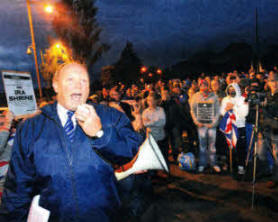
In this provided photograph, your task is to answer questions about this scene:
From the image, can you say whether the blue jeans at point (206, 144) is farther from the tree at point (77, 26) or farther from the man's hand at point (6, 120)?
the tree at point (77, 26)

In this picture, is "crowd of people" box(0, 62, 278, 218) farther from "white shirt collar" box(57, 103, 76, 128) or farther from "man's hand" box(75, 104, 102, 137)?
"man's hand" box(75, 104, 102, 137)

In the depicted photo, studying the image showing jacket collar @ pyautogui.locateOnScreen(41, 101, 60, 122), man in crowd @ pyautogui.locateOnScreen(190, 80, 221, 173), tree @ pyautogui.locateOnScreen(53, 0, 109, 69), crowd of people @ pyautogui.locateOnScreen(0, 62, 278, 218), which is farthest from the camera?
tree @ pyautogui.locateOnScreen(53, 0, 109, 69)

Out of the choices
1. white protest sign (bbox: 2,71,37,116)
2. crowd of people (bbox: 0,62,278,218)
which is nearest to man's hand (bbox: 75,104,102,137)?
crowd of people (bbox: 0,62,278,218)

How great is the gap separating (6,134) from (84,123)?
1.73 metres

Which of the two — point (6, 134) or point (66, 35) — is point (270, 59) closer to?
point (66, 35)

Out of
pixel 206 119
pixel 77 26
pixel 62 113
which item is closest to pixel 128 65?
pixel 77 26

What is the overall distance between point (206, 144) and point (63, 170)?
4.63m

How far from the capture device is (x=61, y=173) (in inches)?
54.1

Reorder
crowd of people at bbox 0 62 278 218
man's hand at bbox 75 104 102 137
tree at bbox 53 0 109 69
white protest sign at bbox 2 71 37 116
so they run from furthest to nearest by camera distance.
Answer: tree at bbox 53 0 109 69 → crowd of people at bbox 0 62 278 218 → white protest sign at bbox 2 71 37 116 → man's hand at bbox 75 104 102 137

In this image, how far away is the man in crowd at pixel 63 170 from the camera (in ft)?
4.52

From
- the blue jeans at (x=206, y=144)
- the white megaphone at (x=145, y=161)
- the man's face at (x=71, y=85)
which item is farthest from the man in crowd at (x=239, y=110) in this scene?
the man's face at (x=71, y=85)

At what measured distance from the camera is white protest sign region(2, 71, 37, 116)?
9.17 ft

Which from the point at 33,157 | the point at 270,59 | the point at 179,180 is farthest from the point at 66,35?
the point at 270,59

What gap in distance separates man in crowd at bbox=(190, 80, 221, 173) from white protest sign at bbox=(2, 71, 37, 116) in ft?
13.0
